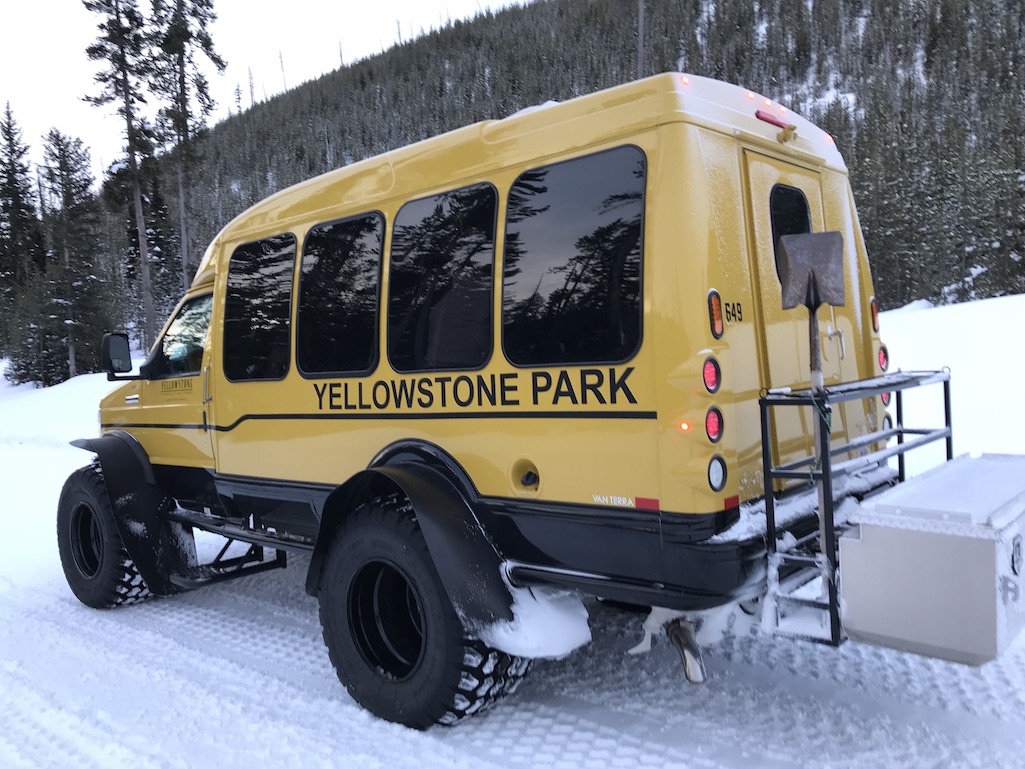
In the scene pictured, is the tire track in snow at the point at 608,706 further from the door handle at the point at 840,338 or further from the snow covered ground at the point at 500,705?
the door handle at the point at 840,338

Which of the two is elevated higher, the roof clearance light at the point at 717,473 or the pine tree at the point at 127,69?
the pine tree at the point at 127,69

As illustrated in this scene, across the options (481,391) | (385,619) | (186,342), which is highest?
(186,342)

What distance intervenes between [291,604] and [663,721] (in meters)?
2.90

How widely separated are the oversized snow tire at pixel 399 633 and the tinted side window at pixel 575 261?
983 mm

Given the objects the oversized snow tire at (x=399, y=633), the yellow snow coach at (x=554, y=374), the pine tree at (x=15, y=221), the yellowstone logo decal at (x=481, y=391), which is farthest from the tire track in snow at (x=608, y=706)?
the pine tree at (x=15, y=221)

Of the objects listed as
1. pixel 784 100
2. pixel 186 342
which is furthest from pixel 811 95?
pixel 186 342

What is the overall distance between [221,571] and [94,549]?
3.52 ft

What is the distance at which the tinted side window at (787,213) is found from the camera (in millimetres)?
3459

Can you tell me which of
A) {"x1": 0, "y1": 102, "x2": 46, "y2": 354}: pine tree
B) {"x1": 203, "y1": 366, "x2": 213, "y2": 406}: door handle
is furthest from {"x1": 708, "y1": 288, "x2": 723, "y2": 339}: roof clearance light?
{"x1": 0, "y1": 102, "x2": 46, "y2": 354}: pine tree

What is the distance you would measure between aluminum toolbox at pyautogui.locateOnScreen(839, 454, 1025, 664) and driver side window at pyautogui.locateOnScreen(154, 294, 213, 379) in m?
4.06

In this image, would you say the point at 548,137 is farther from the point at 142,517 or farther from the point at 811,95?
the point at 811,95

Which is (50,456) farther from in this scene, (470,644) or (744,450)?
(744,450)

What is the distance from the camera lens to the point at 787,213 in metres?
3.61

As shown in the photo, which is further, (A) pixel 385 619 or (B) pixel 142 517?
(B) pixel 142 517
